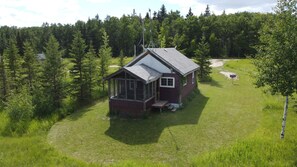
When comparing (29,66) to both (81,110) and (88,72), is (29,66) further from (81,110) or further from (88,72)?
(81,110)

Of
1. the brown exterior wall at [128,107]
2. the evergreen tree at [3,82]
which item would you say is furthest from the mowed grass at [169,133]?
the evergreen tree at [3,82]

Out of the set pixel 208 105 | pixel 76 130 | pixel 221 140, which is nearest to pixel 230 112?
pixel 208 105

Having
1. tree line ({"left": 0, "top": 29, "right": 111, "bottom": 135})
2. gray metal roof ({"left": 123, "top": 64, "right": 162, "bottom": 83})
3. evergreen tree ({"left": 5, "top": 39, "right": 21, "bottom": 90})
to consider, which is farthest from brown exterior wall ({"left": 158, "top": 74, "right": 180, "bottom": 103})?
evergreen tree ({"left": 5, "top": 39, "right": 21, "bottom": 90})

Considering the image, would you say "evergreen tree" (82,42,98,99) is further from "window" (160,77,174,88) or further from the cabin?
"window" (160,77,174,88)

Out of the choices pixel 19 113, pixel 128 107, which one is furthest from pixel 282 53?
pixel 19 113

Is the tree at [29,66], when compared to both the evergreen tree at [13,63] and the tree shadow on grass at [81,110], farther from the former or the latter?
the tree shadow on grass at [81,110]
